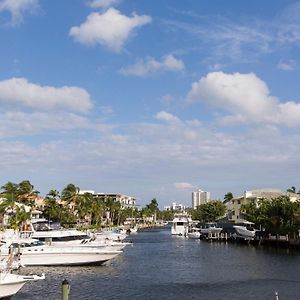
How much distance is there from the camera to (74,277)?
52.0m

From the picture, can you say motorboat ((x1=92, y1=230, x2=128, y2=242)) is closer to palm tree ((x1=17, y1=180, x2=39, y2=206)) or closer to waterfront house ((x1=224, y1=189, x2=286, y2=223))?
palm tree ((x1=17, y1=180, x2=39, y2=206))

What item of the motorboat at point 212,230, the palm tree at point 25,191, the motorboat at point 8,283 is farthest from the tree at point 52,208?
the motorboat at point 8,283

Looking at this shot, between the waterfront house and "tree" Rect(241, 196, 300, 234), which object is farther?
the waterfront house

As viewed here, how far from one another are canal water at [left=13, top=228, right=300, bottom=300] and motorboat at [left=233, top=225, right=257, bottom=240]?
37256 mm

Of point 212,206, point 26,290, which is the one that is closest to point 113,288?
point 26,290

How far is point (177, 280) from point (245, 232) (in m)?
63.9

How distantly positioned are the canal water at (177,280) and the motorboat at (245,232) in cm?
3726

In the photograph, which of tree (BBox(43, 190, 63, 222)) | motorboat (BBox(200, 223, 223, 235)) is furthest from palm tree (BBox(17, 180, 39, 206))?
motorboat (BBox(200, 223, 223, 235))

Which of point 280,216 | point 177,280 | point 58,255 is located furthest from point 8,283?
point 280,216

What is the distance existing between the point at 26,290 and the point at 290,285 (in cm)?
2440

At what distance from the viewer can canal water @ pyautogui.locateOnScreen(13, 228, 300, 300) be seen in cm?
4203

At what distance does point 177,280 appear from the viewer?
51.1 m

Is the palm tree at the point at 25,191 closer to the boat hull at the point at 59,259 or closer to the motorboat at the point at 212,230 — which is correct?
the motorboat at the point at 212,230

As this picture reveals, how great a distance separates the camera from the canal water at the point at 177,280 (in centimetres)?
4203
